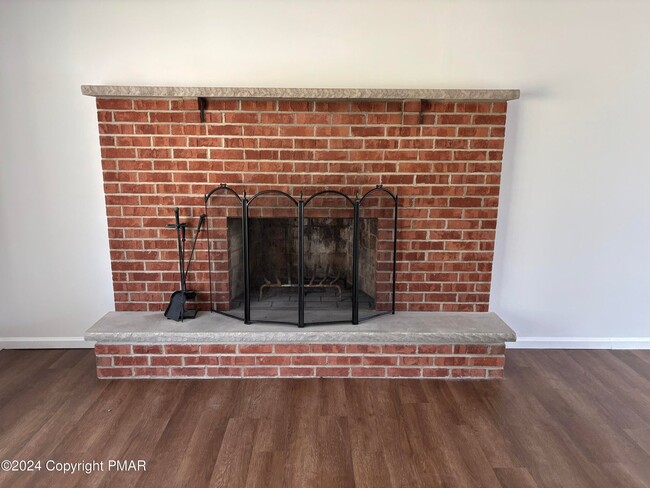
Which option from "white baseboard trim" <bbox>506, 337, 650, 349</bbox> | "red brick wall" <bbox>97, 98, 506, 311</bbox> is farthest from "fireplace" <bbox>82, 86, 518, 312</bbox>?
"white baseboard trim" <bbox>506, 337, 650, 349</bbox>

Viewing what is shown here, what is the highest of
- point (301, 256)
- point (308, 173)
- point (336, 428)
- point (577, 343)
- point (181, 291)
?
point (308, 173)

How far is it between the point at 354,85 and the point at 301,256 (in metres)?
1.03

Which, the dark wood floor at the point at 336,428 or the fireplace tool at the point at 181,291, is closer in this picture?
the dark wood floor at the point at 336,428

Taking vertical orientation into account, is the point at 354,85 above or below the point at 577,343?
above

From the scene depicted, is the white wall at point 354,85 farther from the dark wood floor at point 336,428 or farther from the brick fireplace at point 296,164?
the dark wood floor at point 336,428

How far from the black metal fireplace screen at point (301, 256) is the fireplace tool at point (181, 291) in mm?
122

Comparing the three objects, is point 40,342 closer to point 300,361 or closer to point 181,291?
point 181,291

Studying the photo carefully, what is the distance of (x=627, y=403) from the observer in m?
2.24

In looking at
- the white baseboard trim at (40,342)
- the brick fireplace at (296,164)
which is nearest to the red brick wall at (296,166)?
the brick fireplace at (296,164)

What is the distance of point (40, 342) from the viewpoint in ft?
9.14

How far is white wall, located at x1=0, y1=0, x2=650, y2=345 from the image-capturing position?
247 centimetres

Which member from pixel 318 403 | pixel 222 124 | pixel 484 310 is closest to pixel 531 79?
pixel 484 310

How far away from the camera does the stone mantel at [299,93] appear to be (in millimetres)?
2305

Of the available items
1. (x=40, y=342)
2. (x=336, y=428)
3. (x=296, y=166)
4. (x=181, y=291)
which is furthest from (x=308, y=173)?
(x=40, y=342)
